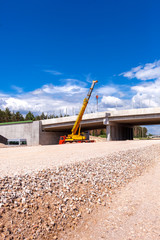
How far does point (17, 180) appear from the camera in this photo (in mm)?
8922

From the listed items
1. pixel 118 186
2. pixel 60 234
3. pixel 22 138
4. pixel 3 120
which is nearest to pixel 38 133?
pixel 22 138

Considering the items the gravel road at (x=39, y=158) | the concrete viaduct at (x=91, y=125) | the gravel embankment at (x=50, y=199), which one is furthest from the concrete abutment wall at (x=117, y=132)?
the gravel embankment at (x=50, y=199)

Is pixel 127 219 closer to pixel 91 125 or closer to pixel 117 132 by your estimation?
pixel 117 132

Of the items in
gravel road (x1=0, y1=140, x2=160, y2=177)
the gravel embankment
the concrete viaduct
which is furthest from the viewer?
the concrete viaduct

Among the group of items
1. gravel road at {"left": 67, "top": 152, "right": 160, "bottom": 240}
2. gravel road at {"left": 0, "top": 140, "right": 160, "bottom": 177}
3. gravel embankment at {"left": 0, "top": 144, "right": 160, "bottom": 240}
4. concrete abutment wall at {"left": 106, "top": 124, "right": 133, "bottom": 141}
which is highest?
concrete abutment wall at {"left": 106, "top": 124, "right": 133, "bottom": 141}

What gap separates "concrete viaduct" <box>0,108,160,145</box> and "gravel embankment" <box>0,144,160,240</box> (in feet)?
115

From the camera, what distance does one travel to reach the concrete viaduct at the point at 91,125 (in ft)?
150

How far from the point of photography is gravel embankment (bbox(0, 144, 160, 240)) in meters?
6.61

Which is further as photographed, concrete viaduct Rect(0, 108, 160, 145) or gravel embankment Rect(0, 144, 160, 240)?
concrete viaduct Rect(0, 108, 160, 145)

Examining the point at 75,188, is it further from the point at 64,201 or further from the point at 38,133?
the point at 38,133

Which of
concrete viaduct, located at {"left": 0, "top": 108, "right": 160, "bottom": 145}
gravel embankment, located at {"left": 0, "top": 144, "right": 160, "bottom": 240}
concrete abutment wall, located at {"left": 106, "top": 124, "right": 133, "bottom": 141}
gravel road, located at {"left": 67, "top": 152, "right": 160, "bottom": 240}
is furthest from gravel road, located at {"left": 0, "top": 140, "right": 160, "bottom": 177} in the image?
concrete abutment wall, located at {"left": 106, "top": 124, "right": 133, "bottom": 141}

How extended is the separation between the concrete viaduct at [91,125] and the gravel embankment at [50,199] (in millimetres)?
34913

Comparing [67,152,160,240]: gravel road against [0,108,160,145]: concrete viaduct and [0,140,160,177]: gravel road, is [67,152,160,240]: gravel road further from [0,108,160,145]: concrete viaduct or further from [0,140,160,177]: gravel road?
[0,108,160,145]: concrete viaduct

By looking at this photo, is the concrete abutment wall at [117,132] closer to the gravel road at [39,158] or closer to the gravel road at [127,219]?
the gravel road at [39,158]
